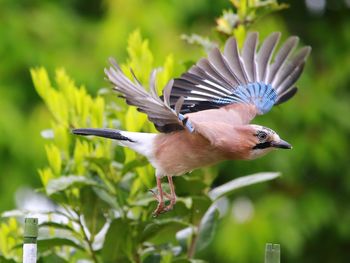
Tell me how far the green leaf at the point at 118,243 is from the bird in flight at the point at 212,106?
16 cm

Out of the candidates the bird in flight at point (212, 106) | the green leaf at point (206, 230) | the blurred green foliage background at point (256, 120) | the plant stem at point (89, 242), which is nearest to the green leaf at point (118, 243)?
the plant stem at point (89, 242)

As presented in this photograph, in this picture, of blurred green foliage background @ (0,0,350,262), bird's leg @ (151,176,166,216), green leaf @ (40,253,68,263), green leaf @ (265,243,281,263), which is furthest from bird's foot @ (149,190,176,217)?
blurred green foliage background @ (0,0,350,262)

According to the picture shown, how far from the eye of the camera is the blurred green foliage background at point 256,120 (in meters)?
7.07

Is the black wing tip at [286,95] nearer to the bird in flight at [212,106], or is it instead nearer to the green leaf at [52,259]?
the bird in flight at [212,106]

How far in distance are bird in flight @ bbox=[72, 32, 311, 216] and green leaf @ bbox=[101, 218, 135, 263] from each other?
0.16m

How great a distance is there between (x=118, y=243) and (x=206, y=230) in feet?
1.29

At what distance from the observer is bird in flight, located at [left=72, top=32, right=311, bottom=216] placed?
3.03 metres

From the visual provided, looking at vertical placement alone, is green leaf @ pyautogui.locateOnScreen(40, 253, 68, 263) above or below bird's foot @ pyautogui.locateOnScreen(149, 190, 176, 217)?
below

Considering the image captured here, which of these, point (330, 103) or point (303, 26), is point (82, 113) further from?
point (303, 26)

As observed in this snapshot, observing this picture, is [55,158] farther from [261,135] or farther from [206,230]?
[261,135]

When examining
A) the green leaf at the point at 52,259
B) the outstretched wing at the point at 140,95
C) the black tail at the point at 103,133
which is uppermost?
the outstretched wing at the point at 140,95

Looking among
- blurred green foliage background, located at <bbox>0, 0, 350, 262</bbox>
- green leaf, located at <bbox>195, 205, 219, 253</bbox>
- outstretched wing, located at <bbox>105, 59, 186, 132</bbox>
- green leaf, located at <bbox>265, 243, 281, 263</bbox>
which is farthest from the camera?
blurred green foliage background, located at <bbox>0, 0, 350, 262</bbox>

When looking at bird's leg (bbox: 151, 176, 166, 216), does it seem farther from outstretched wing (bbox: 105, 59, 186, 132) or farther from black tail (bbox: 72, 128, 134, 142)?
outstretched wing (bbox: 105, 59, 186, 132)

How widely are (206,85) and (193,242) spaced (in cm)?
60
